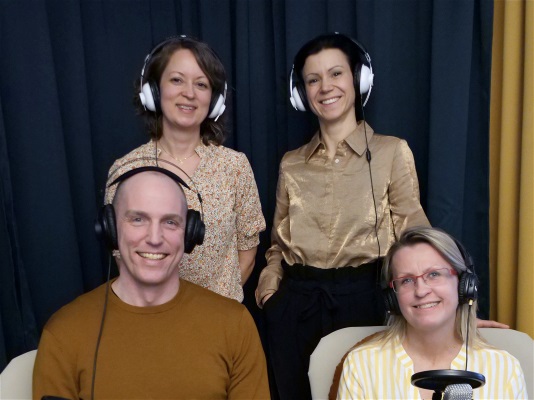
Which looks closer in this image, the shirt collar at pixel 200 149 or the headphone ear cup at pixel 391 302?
the headphone ear cup at pixel 391 302

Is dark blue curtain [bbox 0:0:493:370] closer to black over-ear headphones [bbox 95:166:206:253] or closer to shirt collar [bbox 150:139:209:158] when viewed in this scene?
shirt collar [bbox 150:139:209:158]

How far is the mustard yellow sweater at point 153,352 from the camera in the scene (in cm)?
151

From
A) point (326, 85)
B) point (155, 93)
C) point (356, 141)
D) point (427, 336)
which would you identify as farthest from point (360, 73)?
point (427, 336)

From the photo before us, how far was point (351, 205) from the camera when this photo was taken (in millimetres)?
2078

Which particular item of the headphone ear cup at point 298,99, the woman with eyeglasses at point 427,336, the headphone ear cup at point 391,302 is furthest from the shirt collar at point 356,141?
the headphone ear cup at point 391,302

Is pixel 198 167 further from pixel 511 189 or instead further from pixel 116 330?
pixel 511 189

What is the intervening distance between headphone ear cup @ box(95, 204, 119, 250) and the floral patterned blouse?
0.43 metres

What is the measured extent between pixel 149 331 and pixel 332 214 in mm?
786

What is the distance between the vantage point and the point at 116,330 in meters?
1.58

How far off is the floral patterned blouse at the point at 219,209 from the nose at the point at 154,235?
1.32ft

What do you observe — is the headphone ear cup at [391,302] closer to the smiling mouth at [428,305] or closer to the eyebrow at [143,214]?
the smiling mouth at [428,305]

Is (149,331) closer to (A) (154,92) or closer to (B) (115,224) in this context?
(B) (115,224)

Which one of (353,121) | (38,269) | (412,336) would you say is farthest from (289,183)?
(38,269)

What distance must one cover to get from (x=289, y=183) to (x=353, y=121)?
1.03 feet
